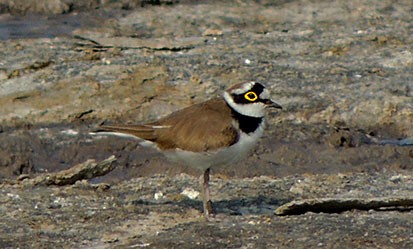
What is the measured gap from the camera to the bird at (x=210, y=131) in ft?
25.1

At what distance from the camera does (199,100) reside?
1097 centimetres

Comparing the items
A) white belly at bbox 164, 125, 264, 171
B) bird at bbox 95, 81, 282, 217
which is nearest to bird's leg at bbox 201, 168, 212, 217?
bird at bbox 95, 81, 282, 217

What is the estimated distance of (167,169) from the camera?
31.6 ft

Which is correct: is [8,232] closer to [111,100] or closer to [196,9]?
[111,100]

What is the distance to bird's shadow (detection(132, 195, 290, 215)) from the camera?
8094 mm

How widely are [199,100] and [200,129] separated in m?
3.27

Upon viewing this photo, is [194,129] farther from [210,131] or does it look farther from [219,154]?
[219,154]

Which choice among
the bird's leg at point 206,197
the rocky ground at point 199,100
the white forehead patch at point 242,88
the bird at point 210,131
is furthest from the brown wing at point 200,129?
the rocky ground at point 199,100

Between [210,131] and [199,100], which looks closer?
[210,131]

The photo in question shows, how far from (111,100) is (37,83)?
86 cm

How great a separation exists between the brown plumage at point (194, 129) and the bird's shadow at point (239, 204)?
0.62 meters

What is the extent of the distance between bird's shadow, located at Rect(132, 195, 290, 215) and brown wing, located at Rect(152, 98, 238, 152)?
0.62 m

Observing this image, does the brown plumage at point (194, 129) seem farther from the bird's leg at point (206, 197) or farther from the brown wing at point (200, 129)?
the bird's leg at point (206, 197)

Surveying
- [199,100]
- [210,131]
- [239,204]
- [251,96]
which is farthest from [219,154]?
[199,100]
